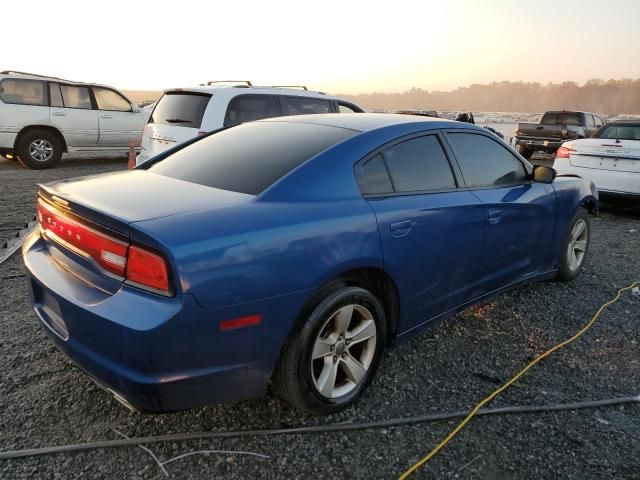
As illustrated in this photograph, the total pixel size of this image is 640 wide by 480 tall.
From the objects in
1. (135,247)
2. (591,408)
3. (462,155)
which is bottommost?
(591,408)

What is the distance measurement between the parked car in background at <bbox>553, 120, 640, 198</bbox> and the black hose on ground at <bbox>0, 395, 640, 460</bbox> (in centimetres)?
520

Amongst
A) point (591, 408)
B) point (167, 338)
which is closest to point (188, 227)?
point (167, 338)

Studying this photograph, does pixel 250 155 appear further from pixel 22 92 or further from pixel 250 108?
pixel 22 92

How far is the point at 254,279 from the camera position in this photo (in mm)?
1993

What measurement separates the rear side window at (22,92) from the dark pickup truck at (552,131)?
1281cm

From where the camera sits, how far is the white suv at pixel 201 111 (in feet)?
20.4

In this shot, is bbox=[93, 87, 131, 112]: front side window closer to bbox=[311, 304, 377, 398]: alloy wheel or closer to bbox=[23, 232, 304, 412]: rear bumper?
bbox=[23, 232, 304, 412]: rear bumper

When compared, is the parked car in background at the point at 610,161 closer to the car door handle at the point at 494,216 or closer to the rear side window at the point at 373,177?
the car door handle at the point at 494,216

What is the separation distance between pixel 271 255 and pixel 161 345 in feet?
1.80

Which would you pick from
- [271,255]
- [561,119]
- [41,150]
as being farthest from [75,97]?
[561,119]

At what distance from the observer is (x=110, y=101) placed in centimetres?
1130

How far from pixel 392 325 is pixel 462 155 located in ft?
4.12

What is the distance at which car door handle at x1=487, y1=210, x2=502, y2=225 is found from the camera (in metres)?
3.20

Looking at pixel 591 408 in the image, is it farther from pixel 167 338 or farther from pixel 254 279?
pixel 167 338
